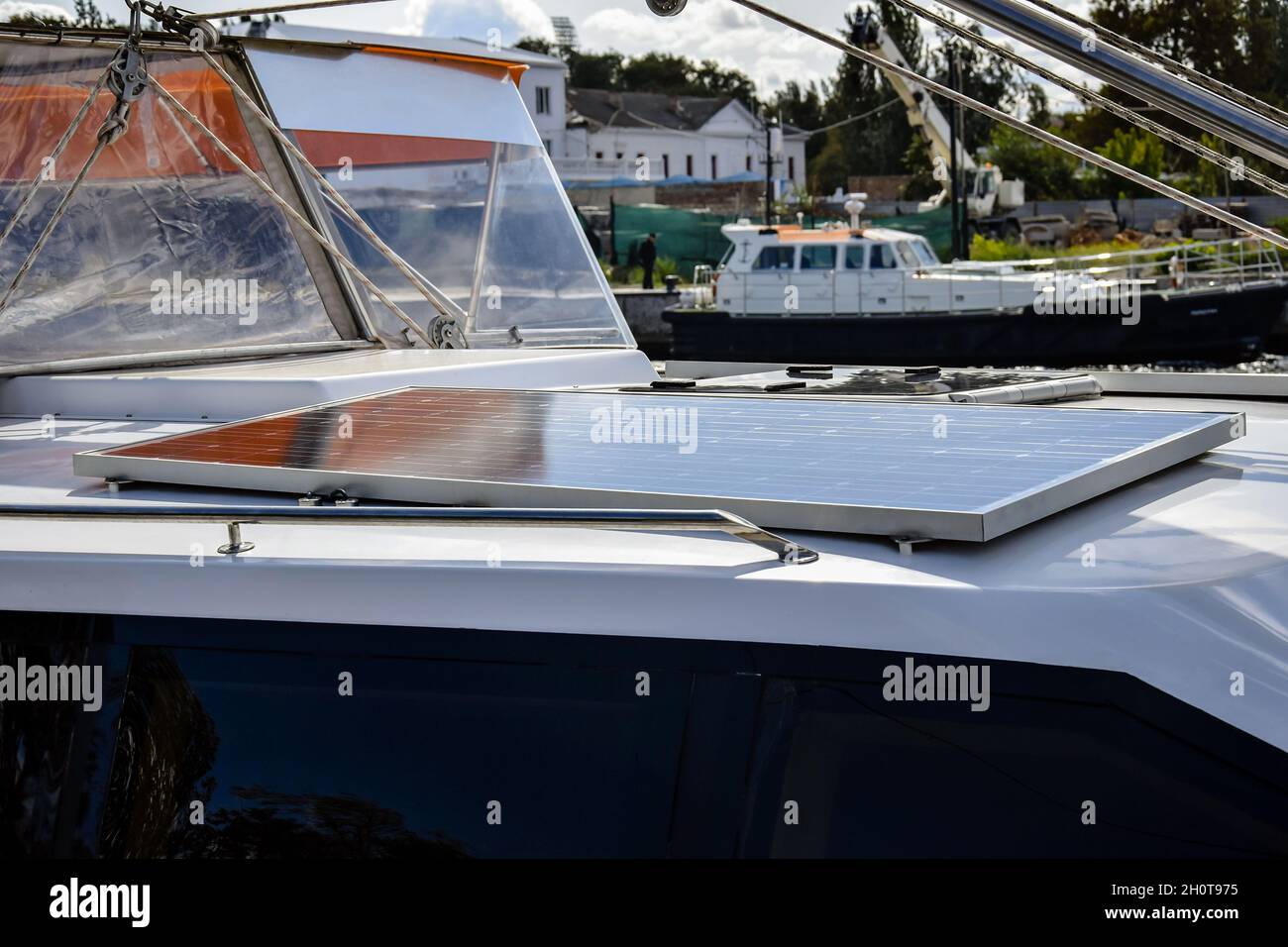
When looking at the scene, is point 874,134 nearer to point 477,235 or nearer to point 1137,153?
point 1137,153

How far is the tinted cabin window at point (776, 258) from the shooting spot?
22531mm

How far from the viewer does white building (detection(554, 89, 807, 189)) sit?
6619cm

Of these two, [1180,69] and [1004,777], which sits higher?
[1180,69]

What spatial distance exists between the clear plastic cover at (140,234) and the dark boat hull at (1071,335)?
16913mm

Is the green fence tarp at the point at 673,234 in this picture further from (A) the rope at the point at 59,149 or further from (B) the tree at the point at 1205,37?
(A) the rope at the point at 59,149

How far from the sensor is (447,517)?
1795 millimetres

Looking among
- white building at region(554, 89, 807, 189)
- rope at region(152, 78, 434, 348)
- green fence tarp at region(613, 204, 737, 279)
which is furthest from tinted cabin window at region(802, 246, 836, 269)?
white building at region(554, 89, 807, 189)

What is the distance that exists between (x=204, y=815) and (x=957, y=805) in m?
0.95

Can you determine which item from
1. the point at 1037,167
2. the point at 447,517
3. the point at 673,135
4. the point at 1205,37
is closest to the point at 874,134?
the point at 673,135

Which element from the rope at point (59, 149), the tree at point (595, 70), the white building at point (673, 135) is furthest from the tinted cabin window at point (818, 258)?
the tree at point (595, 70)

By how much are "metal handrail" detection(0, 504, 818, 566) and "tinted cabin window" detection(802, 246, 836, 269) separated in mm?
A: 20687

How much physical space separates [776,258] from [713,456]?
20.7 m
